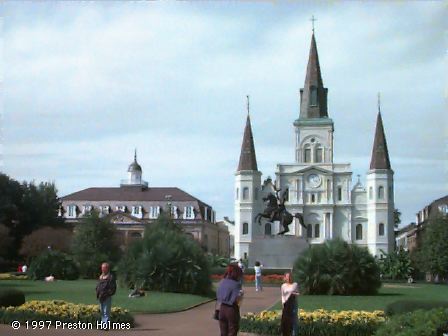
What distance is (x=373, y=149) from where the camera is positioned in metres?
104

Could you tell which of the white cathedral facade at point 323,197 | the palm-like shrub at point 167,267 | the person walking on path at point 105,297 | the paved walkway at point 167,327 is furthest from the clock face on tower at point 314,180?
the person walking on path at point 105,297

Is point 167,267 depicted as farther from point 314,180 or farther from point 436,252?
point 314,180

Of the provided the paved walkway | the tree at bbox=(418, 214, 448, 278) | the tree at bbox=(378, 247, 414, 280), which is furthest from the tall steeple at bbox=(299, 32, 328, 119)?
the paved walkway

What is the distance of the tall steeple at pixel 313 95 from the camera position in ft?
364

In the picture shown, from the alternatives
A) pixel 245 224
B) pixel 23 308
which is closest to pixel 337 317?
pixel 23 308

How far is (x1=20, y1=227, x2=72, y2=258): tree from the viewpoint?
68.2 m

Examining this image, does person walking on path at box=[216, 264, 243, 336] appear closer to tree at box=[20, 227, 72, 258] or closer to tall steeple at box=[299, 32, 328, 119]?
tree at box=[20, 227, 72, 258]

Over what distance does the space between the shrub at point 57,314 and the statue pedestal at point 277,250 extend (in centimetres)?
3255

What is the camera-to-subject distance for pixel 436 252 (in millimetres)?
53938

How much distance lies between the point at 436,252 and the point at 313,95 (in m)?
60.5

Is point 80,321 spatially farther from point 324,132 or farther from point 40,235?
point 324,132

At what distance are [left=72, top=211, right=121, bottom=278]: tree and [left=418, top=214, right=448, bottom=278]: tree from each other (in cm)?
2397

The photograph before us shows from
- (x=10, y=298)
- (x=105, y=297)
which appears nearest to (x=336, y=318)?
(x=105, y=297)

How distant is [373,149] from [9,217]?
53.7 meters
